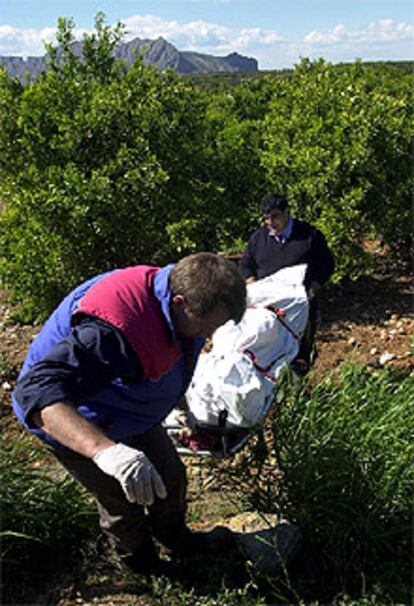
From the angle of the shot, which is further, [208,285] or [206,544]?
[206,544]

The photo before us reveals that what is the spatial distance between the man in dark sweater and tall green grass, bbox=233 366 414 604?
146cm

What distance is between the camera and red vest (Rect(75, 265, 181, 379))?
2.23 meters

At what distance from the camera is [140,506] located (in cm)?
263

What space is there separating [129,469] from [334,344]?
364 centimetres

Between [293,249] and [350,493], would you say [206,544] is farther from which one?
[293,249]

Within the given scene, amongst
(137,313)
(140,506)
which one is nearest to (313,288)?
(140,506)

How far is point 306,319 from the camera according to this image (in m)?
4.18

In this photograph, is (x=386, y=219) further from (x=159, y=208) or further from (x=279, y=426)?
(x=279, y=426)

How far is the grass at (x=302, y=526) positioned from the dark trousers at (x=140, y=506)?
21 centimetres

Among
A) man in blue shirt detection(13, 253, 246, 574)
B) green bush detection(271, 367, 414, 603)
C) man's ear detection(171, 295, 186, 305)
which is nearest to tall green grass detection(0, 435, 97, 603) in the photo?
man in blue shirt detection(13, 253, 246, 574)

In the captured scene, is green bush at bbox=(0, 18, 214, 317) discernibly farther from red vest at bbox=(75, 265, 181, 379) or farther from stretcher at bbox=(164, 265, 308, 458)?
red vest at bbox=(75, 265, 181, 379)

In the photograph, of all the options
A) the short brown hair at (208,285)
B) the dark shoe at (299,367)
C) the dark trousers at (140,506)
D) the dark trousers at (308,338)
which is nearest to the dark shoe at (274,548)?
the dark trousers at (140,506)

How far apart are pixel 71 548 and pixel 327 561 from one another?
109 cm

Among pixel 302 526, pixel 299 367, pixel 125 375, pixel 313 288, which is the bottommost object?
pixel 302 526
